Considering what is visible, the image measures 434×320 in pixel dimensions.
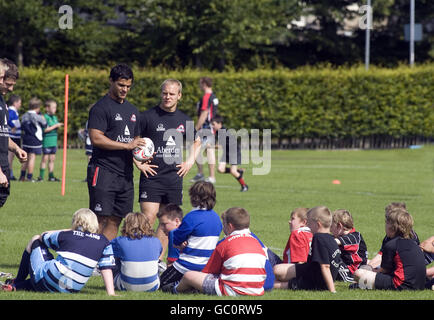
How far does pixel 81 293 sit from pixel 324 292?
2384mm

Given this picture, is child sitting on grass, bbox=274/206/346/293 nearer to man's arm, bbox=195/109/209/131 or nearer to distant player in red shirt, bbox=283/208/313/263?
distant player in red shirt, bbox=283/208/313/263

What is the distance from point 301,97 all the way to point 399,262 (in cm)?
2796

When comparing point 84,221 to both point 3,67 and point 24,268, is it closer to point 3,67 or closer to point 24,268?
point 24,268

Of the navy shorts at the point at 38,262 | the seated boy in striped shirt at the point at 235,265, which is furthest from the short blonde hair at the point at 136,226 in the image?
the navy shorts at the point at 38,262

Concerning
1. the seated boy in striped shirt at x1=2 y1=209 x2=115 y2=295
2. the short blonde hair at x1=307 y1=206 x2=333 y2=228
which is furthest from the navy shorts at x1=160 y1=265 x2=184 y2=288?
the short blonde hair at x1=307 y1=206 x2=333 y2=228

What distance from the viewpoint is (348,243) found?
31.5 feet

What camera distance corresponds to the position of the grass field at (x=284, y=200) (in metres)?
8.50

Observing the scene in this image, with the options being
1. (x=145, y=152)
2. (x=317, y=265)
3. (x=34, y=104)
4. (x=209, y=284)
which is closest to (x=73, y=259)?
(x=209, y=284)

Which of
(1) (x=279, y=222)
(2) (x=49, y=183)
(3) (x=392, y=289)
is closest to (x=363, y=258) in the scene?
(3) (x=392, y=289)

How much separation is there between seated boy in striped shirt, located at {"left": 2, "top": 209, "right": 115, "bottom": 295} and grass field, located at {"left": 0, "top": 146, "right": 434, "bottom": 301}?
0.17 meters

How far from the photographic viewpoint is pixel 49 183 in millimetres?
20250

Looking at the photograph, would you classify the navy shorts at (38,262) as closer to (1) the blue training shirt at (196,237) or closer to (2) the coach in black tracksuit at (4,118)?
(2) the coach in black tracksuit at (4,118)

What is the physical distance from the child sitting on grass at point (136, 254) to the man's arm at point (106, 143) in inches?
47.3

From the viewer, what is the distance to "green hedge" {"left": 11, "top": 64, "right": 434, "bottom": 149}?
34.3 m
